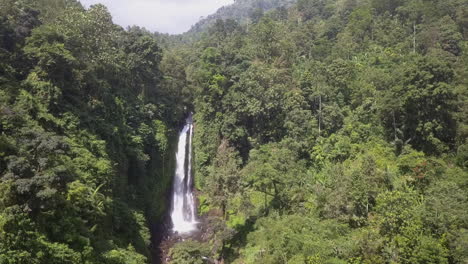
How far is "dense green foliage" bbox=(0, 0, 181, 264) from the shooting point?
1639 centimetres

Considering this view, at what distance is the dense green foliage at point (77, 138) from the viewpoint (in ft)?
53.8

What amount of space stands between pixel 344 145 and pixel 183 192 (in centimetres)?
1837

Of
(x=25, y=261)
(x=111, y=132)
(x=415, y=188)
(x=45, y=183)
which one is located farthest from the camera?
(x=111, y=132)

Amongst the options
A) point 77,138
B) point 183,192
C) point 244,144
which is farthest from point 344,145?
point 77,138

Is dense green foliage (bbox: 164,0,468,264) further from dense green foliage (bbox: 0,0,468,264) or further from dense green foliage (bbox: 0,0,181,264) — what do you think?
dense green foliage (bbox: 0,0,181,264)

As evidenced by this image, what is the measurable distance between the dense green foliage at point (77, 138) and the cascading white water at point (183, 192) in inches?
70.6

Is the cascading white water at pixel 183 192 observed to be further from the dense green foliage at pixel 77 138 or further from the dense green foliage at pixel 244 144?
the dense green foliage at pixel 77 138

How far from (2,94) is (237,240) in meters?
19.7

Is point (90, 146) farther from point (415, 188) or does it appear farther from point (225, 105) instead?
point (415, 188)

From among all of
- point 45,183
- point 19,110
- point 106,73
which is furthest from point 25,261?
point 106,73

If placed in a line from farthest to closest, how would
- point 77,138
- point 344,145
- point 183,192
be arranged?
point 183,192 → point 344,145 → point 77,138

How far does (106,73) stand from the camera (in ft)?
113

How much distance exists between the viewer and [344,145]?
98.4 ft

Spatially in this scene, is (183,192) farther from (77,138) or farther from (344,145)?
(344,145)
